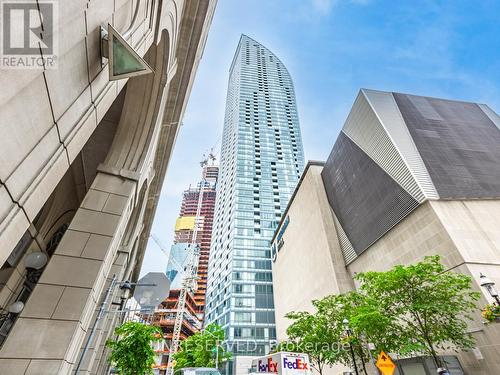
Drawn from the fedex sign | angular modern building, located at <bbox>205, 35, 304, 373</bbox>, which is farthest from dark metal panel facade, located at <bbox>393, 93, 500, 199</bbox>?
angular modern building, located at <bbox>205, 35, 304, 373</bbox>

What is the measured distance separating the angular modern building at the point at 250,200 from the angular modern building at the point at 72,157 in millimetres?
51266

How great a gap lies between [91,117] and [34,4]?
79.1 inches

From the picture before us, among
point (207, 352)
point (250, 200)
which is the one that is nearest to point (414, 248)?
point (207, 352)

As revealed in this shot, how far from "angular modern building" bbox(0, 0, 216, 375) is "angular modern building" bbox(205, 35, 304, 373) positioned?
168ft

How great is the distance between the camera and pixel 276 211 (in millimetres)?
76625

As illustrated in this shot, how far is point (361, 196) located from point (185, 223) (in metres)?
131

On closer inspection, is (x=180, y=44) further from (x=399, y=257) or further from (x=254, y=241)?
(x=254, y=241)

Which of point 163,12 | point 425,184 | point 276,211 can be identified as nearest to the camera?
point 163,12

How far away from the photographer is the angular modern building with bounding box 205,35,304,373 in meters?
56.5

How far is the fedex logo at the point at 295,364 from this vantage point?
12328mm

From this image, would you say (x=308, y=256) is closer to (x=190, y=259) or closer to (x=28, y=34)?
(x=28, y=34)

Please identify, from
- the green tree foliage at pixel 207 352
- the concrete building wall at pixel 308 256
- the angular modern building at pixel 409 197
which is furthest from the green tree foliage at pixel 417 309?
the green tree foliage at pixel 207 352

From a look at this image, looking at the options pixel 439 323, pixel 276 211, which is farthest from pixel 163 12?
pixel 276 211

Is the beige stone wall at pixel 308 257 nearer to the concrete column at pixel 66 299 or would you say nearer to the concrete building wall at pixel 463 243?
the concrete building wall at pixel 463 243
